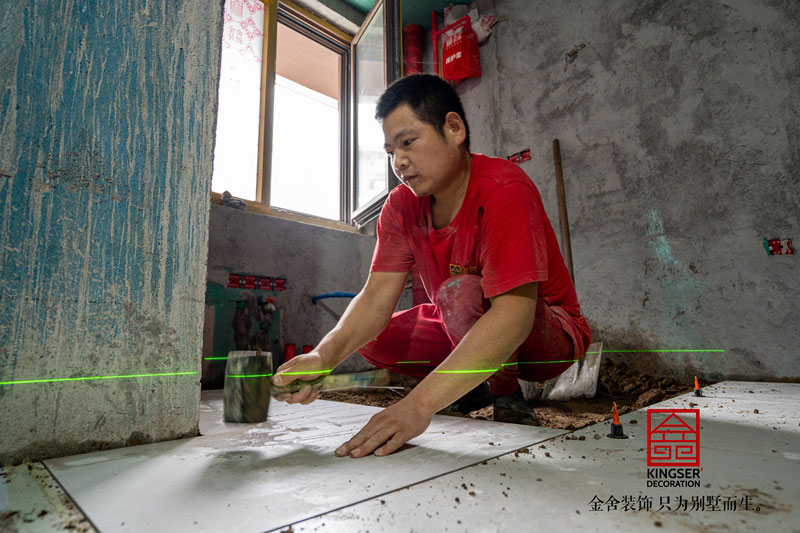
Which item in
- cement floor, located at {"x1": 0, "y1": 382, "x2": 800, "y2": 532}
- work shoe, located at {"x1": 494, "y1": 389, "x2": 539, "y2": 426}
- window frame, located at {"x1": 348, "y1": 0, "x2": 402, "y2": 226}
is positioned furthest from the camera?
window frame, located at {"x1": 348, "y1": 0, "x2": 402, "y2": 226}

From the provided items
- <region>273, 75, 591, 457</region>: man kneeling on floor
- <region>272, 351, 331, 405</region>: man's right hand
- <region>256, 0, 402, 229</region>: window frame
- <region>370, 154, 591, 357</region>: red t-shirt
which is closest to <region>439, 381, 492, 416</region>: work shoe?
<region>273, 75, 591, 457</region>: man kneeling on floor

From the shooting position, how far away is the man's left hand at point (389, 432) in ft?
2.67

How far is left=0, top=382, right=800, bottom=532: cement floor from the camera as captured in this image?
52 centimetres

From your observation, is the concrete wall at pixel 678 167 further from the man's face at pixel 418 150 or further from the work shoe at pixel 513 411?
the man's face at pixel 418 150

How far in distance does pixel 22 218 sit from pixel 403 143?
96cm

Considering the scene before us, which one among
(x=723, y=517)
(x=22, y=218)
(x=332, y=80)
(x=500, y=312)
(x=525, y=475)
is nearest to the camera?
(x=723, y=517)

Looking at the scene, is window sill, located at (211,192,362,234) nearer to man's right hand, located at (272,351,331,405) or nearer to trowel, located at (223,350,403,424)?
trowel, located at (223,350,403,424)

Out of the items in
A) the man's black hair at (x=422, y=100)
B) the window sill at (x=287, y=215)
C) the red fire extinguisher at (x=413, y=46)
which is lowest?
the man's black hair at (x=422, y=100)

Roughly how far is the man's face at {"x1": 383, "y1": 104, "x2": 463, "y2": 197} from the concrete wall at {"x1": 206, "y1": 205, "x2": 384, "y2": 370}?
1.82m

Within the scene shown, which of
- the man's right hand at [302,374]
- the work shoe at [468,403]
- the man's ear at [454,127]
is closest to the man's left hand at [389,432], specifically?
the man's right hand at [302,374]

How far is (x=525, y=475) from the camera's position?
695 millimetres

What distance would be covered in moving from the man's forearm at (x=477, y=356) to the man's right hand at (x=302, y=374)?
12.4 inches

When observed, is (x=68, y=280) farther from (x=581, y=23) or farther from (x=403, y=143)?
(x=581, y=23)

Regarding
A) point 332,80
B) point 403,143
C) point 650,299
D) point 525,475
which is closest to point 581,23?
point 650,299
